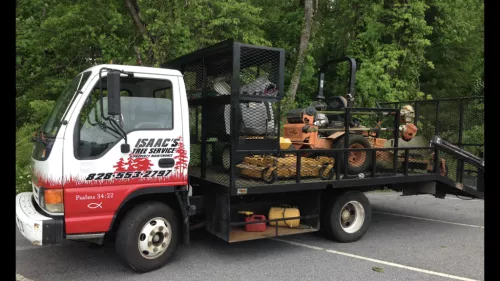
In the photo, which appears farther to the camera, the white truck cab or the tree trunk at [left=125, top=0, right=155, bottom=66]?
the tree trunk at [left=125, top=0, right=155, bottom=66]

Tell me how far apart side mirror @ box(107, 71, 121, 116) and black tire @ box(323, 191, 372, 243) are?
135 inches

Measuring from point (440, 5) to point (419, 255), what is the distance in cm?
1192

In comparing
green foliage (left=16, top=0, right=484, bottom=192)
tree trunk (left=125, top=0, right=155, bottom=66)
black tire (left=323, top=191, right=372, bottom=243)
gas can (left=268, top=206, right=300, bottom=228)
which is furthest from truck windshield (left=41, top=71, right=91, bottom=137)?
tree trunk (left=125, top=0, right=155, bottom=66)

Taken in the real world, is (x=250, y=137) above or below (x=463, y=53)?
below

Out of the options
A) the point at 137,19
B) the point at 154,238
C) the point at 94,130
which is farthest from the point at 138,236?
the point at 137,19

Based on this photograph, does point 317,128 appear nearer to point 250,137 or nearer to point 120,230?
point 250,137

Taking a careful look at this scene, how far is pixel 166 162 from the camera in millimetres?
4824

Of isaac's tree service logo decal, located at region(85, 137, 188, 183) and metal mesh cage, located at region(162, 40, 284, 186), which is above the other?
metal mesh cage, located at region(162, 40, 284, 186)

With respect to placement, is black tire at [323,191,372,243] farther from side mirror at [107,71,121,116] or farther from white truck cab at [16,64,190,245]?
side mirror at [107,71,121,116]

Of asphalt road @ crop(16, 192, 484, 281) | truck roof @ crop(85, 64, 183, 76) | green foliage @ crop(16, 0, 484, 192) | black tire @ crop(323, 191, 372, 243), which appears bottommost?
asphalt road @ crop(16, 192, 484, 281)

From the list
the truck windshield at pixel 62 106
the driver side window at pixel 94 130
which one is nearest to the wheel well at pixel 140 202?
the driver side window at pixel 94 130

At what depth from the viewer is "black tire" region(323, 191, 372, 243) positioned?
6.00 m

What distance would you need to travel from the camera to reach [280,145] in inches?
223
